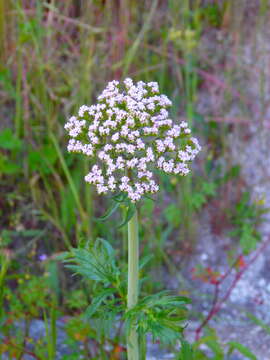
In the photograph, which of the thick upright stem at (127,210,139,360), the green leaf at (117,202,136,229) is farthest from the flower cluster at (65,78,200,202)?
the thick upright stem at (127,210,139,360)

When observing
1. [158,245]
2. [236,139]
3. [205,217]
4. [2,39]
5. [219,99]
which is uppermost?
[2,39]

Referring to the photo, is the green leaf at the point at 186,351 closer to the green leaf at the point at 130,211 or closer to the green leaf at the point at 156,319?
the green leaf at the point at 156,319

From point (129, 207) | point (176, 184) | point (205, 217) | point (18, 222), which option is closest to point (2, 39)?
point (18, 222)


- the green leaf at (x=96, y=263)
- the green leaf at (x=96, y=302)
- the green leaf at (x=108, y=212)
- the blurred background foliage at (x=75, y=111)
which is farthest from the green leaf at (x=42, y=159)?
the green leaf at (x=108, y=212)

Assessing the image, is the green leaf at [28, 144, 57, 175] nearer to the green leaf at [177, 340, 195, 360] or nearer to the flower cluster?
the flower cluster

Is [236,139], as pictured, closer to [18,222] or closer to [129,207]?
[18,222]

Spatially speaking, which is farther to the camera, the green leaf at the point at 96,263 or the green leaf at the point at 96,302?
the green leaf at the point at 96,263
